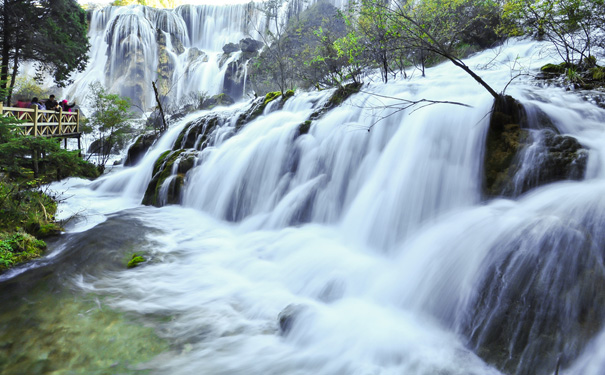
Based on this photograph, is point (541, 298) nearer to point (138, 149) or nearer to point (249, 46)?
point (138, 149)

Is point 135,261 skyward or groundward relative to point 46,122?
groundward

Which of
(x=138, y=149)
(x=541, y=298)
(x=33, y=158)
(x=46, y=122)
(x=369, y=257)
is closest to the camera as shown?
(x=541, y=298)

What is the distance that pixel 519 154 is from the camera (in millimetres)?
4504

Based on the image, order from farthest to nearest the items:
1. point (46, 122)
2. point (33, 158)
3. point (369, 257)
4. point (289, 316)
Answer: point (46, 122) → point (33, 158) → point (369, 257) → point (289, 316)

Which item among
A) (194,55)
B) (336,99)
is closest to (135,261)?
(336,99)

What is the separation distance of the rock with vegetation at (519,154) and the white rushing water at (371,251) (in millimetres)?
175

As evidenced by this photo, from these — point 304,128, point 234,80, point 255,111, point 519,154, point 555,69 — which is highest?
point 234,80

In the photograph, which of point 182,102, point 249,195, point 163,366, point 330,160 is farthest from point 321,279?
point 182,102

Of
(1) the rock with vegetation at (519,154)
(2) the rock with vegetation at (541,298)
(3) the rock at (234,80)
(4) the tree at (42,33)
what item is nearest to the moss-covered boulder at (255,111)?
(1) the rock with vegetation at (519,154)

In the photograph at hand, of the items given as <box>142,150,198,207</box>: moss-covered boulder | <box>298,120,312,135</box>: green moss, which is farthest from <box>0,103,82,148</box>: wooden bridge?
<box>298,120,312,135</box>: green moss

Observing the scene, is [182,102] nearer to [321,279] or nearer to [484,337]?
[321,279]

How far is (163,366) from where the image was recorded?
290 cm

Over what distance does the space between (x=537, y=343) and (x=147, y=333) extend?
3.59m

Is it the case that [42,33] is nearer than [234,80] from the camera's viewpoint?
Yes
